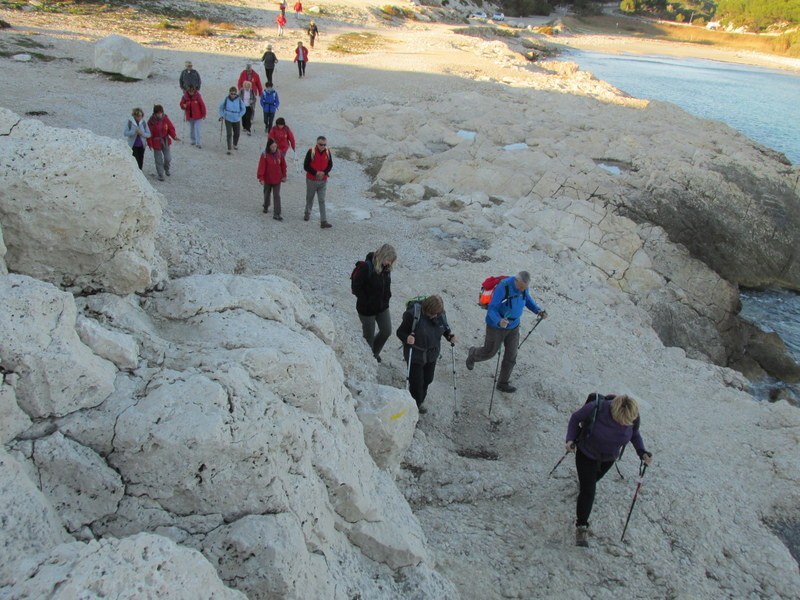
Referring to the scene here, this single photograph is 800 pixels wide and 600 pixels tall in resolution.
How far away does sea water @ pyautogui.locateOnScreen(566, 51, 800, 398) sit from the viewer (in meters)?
16.8

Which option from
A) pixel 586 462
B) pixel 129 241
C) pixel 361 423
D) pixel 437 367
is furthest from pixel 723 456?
pixel 129 241

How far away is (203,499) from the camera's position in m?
3.94

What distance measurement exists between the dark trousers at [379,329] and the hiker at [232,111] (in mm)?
9469

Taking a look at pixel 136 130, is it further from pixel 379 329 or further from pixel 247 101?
pixel 379 329

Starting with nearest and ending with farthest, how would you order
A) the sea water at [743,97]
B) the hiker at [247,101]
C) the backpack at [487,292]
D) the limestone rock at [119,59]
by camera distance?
the backpack at [487,292], the sea water at [743,97], the hiker at [247,101], the limestone rock at [119,59]

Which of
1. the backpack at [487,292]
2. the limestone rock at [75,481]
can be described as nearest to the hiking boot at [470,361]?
the backpack at [487,292]

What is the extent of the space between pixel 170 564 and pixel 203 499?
0.90 m

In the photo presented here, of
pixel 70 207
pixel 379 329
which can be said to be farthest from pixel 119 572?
pixel 379 329

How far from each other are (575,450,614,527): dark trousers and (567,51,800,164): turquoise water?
2668 cm

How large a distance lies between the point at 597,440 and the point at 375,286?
3401mm

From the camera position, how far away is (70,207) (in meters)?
4.79

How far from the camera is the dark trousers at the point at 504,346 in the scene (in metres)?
8.84

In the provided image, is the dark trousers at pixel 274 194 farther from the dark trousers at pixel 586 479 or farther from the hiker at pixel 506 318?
the dark trousers at pixel 586 479

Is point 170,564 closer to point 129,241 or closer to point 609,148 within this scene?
point 129,241
